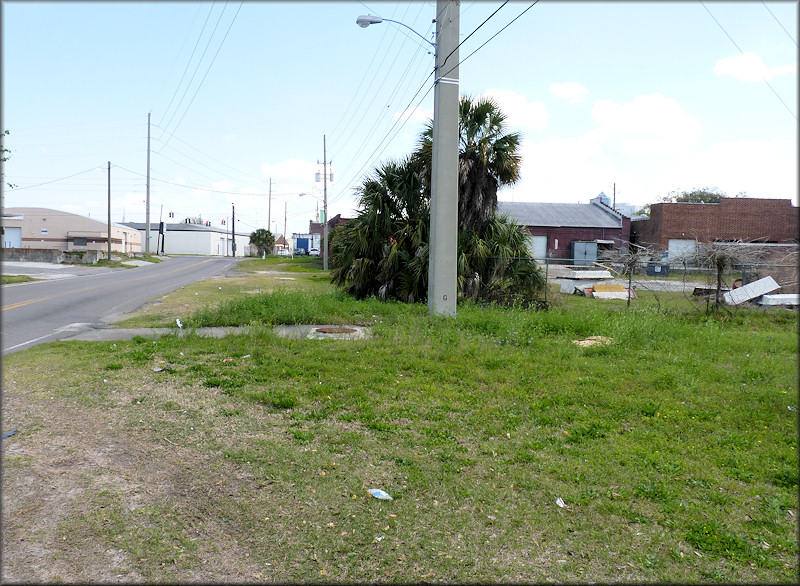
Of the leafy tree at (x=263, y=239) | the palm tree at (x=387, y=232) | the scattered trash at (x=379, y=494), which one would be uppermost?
the leafy tree at (x=263, y=239)

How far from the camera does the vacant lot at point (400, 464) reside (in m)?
3.65

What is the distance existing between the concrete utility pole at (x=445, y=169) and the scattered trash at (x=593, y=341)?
320 cm

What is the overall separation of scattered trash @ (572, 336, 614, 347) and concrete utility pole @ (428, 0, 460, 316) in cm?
320

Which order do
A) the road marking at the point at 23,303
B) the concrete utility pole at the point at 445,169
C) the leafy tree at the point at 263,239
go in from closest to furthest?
the concrete utility pole at the point at 445,169 < the road marking at the point at 23,303 < the leafy tree at the point at 263,239

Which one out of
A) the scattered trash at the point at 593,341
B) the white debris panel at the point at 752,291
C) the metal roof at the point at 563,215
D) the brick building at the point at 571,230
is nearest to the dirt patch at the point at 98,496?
the scattered trash at the point at 593,341

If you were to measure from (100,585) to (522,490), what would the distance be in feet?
10.0

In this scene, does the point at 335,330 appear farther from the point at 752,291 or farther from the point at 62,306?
the point at 752,291

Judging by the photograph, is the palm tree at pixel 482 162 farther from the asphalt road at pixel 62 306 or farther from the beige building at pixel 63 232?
the beige building at pixel 63 232

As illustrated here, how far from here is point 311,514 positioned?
4227 mm

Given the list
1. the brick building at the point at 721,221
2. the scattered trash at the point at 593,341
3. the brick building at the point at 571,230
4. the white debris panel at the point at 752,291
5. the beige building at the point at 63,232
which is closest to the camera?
the scattered trash at the point at 593,341

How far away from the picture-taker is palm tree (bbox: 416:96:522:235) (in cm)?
1566

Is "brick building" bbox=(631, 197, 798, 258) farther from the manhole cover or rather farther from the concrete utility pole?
the manhole cover

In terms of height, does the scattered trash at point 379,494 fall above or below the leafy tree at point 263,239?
below

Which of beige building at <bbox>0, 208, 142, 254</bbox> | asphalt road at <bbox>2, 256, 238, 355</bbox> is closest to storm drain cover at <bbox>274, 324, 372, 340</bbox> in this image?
asphalt road at <bbox>2, 256, 238, 355</bbox>
